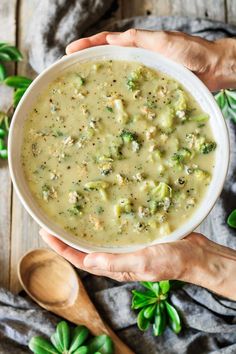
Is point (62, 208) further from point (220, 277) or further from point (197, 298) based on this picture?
point (197, 298)

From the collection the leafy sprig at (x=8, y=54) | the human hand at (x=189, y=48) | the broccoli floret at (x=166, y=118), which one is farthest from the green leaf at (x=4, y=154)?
the broccoli floret at (x=166, y=118)

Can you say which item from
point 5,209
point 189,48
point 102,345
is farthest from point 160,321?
point 189,48

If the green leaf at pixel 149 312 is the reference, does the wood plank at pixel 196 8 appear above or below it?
above

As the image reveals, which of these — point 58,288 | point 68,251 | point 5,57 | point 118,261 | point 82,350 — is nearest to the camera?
point 118,261

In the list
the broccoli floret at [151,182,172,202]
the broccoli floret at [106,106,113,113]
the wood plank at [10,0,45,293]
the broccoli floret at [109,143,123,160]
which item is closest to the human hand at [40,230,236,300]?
the broccoli floret at [151,182,172,202]

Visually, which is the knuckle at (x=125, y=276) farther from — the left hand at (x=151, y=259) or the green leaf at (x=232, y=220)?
the green leaf at (x=232, y=220)

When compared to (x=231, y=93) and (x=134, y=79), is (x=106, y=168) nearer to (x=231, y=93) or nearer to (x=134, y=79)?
(x=134, y=79)

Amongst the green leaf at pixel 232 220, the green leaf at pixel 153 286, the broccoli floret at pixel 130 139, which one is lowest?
the green leaf at pixel 153 286
